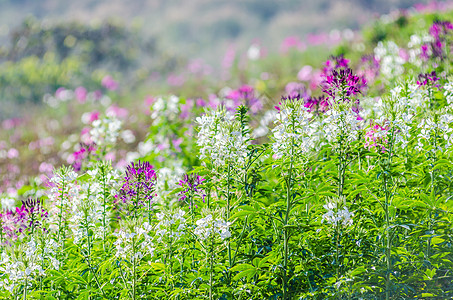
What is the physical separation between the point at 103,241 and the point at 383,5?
28.7 m

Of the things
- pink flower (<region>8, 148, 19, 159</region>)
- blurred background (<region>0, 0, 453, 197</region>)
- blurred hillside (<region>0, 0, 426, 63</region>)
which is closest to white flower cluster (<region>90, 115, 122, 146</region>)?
blurred background (<region>0, 0, 453, 197</region>)

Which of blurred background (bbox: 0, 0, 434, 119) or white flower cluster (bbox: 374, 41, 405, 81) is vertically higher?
blurred background (bbox: 0, 0, 434, 119)

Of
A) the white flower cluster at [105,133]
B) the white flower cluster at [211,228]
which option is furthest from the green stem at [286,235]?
the white flower cluster at [105,133]

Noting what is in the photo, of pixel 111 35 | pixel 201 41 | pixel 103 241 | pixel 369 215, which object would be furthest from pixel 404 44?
pixel 201 41

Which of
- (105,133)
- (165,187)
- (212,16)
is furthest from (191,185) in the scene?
(212,16)

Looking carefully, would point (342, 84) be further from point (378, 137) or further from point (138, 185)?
point (138, 185)

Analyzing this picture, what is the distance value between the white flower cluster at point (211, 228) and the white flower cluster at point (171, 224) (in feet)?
0.74

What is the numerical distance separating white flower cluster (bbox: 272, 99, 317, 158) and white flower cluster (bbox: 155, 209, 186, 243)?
2.38 ft

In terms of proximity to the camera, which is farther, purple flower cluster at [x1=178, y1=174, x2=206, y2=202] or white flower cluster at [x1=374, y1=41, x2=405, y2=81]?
white flower cluster at [x1=374, y1=41, x2=405, y2=81]

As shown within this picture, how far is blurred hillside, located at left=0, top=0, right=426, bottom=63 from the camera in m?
27.0

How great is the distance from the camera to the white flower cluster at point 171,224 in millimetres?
2865

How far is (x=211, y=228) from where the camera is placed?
8.63 feet

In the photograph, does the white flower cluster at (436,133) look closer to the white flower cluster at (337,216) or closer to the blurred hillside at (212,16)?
the white flower cluster at (337,216)

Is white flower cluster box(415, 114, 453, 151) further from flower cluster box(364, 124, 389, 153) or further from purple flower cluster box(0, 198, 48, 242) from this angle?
purple flower cluster box(0, 198, 48, 242)
